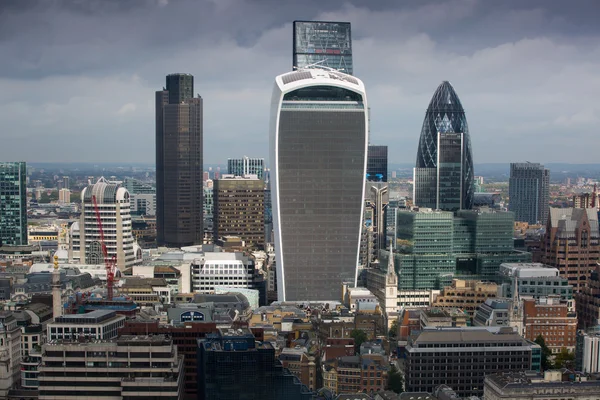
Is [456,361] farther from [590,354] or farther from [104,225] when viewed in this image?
[104,225]

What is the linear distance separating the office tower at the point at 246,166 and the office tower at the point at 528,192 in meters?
24.5

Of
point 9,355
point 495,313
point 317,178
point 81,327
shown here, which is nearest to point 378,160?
point 317,178

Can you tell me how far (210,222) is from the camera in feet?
338

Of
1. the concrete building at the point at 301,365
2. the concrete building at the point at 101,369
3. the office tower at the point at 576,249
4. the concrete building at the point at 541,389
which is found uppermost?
the office tower at the point at 576,249

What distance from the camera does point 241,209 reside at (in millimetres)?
86688

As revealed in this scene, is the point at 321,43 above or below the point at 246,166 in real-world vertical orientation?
above

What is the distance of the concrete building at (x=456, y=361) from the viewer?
41438 millimetres

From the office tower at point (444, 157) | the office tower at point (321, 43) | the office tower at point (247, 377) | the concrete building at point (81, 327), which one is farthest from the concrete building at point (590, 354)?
the office tower at point (444, 157)

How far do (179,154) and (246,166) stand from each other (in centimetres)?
1344

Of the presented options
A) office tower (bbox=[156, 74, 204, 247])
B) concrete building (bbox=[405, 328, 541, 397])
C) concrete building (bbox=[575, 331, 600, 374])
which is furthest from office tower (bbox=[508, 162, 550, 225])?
concrete building (bbox=[405, 328, 541, 397])

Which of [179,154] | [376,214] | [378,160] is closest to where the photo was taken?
[376,214]

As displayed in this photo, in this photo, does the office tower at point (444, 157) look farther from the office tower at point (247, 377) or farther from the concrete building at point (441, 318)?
the office tower at point (247, 377)

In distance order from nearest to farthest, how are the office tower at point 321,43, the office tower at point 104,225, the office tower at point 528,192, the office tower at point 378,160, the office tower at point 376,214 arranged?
1. the office tower at point 104,225
2. the office tower at point 321,43
3. the office tower at point 376,214
4. the office tower at point 378,160
5. the office tower at point 528,192

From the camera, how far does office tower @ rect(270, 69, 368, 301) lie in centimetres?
5825
